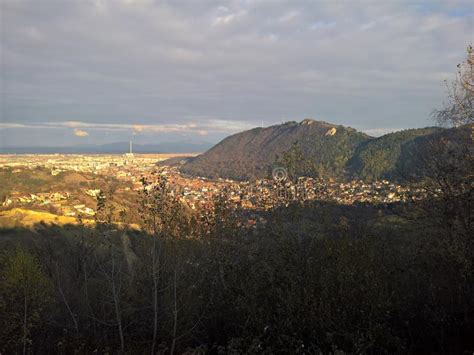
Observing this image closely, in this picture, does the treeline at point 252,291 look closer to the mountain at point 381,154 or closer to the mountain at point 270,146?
the mountain at point 381,154

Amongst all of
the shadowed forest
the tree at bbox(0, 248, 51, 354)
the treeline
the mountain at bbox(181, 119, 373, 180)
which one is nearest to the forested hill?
the mountain at bbox(181, 119, 373, 180)

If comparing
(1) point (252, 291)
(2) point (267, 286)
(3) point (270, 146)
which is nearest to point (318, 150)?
(3) point (270, 146)

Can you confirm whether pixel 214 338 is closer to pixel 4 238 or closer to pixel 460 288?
pixel 460 288

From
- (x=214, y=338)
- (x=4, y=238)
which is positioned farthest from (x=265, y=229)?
(x=4, y=238)

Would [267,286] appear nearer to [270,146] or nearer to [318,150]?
[318,150]

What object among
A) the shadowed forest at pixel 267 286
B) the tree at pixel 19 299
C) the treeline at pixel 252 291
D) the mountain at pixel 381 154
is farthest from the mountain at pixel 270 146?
the tree at pixel 19 299

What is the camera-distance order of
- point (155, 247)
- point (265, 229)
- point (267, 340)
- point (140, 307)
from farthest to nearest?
point (265, 229), point (140, 307), point (155, 247), point (267, 340)

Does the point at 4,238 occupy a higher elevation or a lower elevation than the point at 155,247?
lower

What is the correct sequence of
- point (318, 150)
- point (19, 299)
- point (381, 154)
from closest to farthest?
point (19, 299)
point (381, 154)
point (318, 150)
